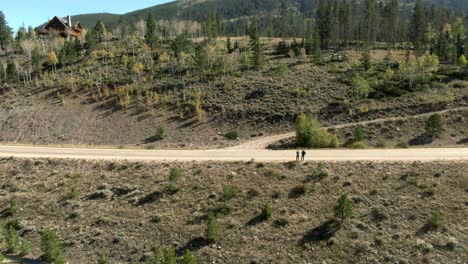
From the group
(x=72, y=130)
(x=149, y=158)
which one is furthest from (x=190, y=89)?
(x=149, y=158)

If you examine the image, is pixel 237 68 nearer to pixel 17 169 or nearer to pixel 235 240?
pixel 17 169

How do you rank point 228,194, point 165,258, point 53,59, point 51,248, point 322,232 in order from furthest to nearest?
point 53,59, point 228,194, point 322,232, point 51,248, point 165,258

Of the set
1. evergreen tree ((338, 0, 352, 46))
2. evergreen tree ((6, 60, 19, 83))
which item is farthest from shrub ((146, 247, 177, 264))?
evergreen tree ((338, 0, 352, 46))

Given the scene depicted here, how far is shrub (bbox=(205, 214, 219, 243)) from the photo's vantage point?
Answer: 22875 millimetres

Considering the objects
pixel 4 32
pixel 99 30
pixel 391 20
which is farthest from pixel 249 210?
pixel 4 32

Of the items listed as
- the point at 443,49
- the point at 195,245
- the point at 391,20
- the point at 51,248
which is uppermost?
the point at 391,20

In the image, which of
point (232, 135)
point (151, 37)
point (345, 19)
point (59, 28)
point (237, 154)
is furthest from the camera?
point (59, 28)

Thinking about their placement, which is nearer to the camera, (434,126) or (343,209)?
(343,209)

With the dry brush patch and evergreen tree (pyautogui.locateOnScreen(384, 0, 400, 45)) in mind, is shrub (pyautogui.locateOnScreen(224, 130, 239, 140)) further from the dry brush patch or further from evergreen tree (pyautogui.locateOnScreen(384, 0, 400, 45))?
evergreen tree (pyautogui.locateOnScreen(384, 0, 400, 45))

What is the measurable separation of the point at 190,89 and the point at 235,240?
37.4m

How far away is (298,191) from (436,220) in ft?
26.5

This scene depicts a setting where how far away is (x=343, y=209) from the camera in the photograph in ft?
76.9

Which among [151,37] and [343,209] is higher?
[151,37]

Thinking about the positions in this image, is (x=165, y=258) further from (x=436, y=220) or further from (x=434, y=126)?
(x=434, y=126)
